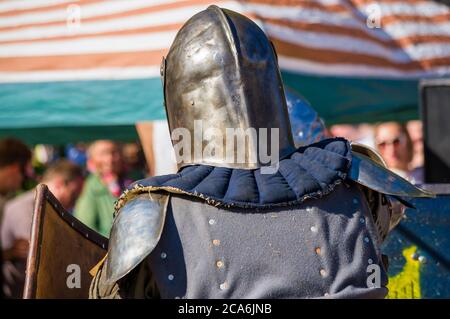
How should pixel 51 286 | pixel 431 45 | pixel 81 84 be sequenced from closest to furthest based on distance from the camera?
pixel 51 286, pixel 81 84, pixel 431 45

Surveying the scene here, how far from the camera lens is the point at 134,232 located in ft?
8.32

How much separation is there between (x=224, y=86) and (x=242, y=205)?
350 millimetres

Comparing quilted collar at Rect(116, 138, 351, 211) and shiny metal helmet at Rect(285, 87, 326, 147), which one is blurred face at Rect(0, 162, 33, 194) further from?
quilted collar at Rect(116, 138, 351, 211)

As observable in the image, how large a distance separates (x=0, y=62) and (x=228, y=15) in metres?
2.99

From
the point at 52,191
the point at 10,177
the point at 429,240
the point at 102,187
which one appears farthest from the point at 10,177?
the point at 429,240

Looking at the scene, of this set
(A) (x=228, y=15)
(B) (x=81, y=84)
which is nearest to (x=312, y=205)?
(A) (x=228, y=15)

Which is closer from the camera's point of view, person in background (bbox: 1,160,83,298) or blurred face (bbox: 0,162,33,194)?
person in background (bbox: 1,160,83,298)

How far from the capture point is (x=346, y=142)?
2.82 m

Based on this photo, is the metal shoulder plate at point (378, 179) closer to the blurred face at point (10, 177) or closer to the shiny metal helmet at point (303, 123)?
the shiny metal helmet at point (303, 123)

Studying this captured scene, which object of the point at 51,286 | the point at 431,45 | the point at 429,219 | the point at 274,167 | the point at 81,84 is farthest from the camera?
the point at 431,45

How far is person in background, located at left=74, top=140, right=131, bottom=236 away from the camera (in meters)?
5.57

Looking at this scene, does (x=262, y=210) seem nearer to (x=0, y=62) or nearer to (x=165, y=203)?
(x=165, y=203)

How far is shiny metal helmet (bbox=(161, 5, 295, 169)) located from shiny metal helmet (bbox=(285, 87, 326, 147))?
4.16 ft

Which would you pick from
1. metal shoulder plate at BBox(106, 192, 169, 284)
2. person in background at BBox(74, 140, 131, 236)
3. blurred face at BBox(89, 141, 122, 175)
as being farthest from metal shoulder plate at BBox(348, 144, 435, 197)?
blurred face at BBox(89, 141, 122, 175)
